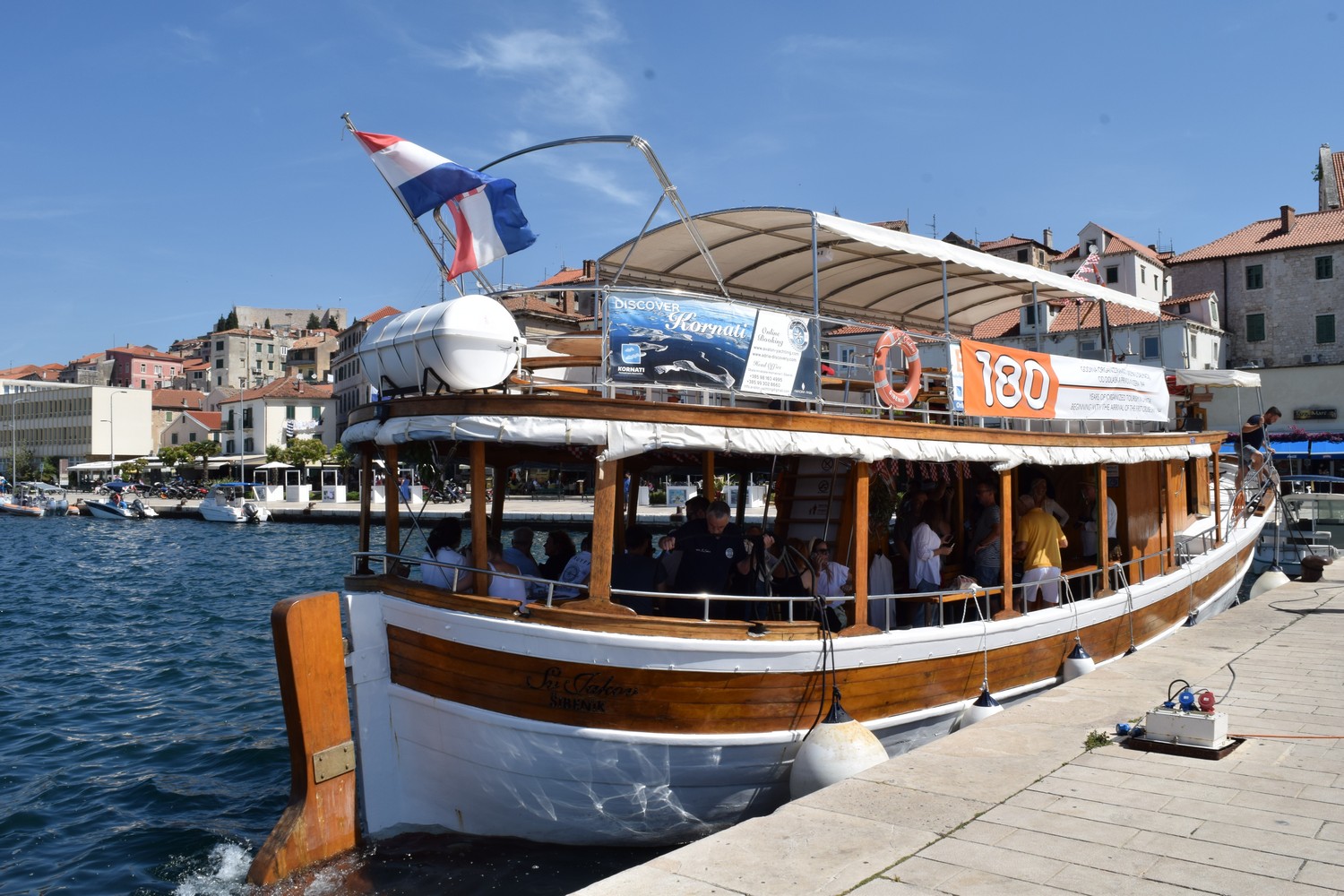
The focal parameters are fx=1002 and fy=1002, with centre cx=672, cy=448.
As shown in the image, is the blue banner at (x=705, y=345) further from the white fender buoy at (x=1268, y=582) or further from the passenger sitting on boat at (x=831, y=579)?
the white fender buoy at (x=1268, y=582)

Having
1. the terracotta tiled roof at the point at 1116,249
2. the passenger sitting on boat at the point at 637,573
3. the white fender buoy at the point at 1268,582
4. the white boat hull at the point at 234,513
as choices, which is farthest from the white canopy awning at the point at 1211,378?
the white boat hull at the point at 234,513

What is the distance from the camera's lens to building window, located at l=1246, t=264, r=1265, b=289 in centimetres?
5197

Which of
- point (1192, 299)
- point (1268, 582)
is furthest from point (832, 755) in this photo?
point (1192, 299)

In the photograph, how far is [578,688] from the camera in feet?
22.9

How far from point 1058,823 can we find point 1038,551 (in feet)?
16.5

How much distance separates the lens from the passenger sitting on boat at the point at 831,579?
8.52 metres

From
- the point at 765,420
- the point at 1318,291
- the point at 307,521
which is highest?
the point at 1318,291

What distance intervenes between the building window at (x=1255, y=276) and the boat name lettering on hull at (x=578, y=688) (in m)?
55.5

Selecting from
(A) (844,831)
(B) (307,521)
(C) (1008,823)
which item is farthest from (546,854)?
(B) (307,521)

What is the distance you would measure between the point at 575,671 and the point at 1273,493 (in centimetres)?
1701

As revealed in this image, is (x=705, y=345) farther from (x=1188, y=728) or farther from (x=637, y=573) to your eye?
(x=1188, y=728)

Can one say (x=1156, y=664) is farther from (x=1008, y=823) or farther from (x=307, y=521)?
(x=307, y=521)

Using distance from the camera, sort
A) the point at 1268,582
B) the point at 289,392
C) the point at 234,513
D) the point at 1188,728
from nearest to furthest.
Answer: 1. the point at 1188,728
2. the point at 1268,582
3. the point at 234,513
4. the point at 289,392

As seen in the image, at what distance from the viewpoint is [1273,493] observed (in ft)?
62.1
